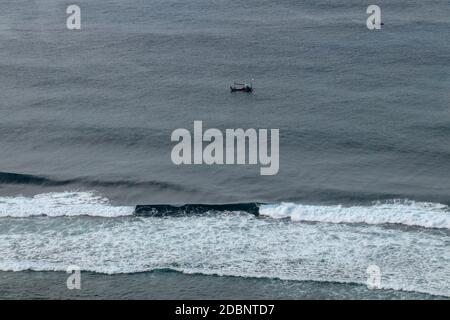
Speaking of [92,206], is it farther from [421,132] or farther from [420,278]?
[421,132]

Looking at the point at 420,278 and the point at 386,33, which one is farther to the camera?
the point at 386,33

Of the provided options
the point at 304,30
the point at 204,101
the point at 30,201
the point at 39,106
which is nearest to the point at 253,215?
the point at 30,201

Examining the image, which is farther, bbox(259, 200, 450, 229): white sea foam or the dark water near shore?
bbox(259, 200, 450, 229): white sea foam

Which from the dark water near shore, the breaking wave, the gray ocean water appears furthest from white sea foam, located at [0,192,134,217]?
the dark water near shore

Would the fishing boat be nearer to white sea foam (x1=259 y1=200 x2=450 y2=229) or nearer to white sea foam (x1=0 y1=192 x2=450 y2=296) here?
white sea foam (x1=259 y1=200 x2=450 y2=229)

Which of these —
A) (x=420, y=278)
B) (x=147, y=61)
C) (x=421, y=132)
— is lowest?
(x=420, y=278)
